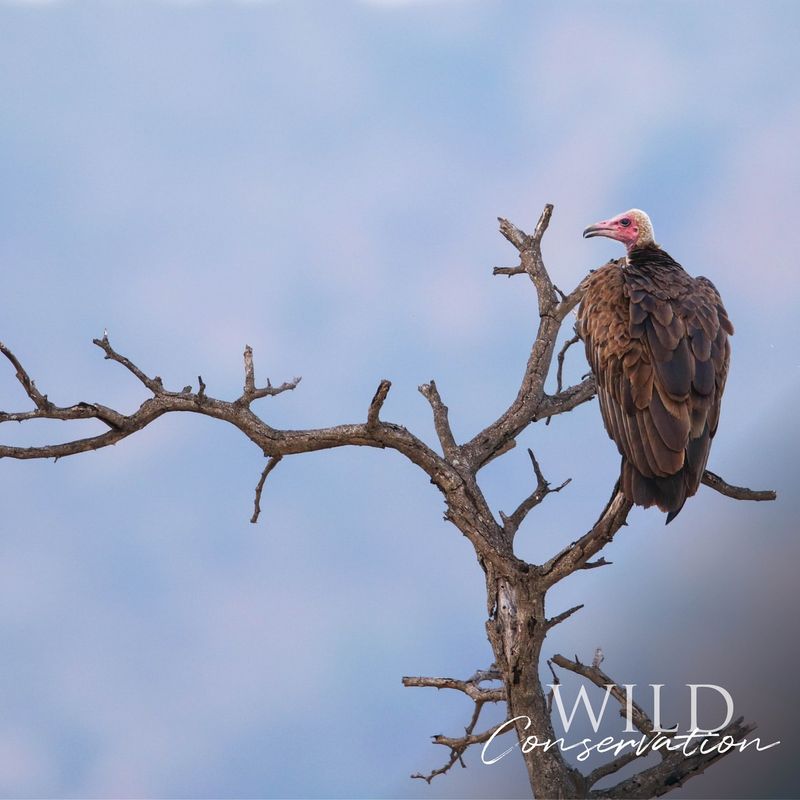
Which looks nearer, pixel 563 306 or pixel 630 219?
pixel 563 306

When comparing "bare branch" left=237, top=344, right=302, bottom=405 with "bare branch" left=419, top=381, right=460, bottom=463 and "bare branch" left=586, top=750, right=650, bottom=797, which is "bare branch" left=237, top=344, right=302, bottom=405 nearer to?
"bare branch" left=419, top=381, right=460, bottom=463

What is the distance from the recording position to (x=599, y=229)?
959 cm

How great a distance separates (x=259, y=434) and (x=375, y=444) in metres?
0.79

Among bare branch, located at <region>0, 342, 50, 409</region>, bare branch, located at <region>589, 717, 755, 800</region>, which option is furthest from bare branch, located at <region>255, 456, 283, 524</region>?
bare branch, located at <region>589, 717, 755, 800</region>

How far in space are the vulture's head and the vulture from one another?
57.9 inches

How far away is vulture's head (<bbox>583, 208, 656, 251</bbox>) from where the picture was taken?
30.6 feet

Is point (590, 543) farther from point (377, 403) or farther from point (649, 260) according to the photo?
point (649, 260)

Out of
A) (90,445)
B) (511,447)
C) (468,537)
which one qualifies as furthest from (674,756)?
(90,445)

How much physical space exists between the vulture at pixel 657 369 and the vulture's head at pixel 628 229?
57.9 inches

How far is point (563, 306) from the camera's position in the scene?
8.55m

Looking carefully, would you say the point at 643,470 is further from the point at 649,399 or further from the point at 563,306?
the point at 563,306

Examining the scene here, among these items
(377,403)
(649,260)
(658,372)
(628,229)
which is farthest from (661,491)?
(628,229)

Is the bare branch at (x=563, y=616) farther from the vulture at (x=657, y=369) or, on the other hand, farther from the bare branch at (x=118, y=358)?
the bare branch at (x=118, y=358)

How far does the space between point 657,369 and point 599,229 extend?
2960 mm
